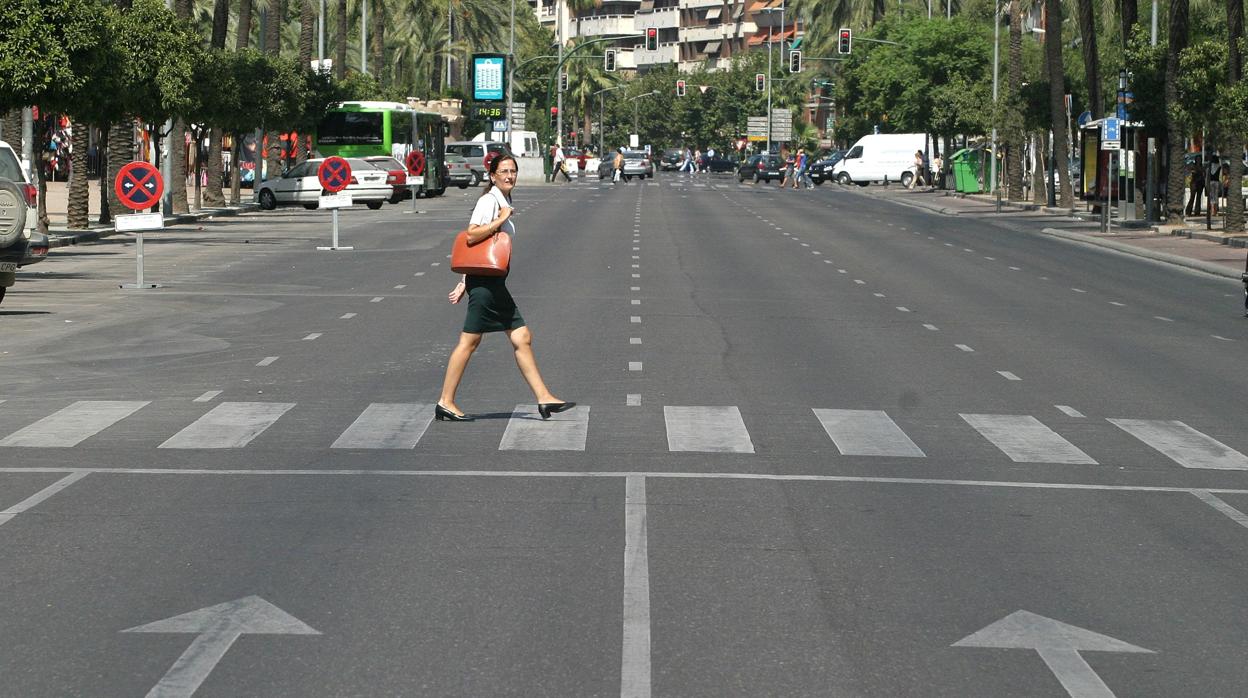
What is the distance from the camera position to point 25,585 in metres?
7.73

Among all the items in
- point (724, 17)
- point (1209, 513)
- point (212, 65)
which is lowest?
point (1209, 513)

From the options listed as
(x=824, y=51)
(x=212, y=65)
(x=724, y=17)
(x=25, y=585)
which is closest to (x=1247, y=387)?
(x=25, y=585)

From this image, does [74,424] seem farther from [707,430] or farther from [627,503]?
[627,503]

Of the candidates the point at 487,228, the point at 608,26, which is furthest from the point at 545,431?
the point at 608,26

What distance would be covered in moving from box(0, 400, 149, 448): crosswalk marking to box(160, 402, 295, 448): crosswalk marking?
560 mm

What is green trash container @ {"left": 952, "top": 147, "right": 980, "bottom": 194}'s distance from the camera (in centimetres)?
7653

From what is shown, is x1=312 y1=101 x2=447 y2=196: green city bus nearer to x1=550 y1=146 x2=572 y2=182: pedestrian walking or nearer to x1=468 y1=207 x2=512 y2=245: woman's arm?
x1=550 y1=146 x2=572 y2=182: pedestrian walking

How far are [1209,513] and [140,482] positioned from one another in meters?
5.62

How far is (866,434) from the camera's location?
12508 mm

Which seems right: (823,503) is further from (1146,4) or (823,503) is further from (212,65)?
(1146,4)

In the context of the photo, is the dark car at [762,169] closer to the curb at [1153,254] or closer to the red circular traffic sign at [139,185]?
the curb at [1153,254]

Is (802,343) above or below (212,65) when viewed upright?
below

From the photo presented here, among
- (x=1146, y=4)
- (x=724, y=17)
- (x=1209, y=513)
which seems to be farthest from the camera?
(x=724, y=17)

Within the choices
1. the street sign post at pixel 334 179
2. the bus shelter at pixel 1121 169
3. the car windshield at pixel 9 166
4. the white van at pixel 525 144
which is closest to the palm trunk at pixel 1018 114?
the bus shelter at pixel 1121 169
